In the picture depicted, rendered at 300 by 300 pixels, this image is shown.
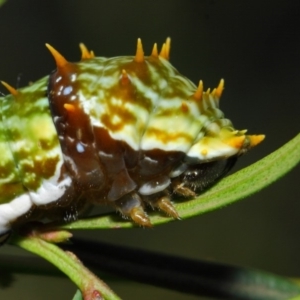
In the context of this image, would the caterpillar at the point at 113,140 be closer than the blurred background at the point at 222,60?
Yes

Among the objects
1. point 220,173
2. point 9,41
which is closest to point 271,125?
point 9,41

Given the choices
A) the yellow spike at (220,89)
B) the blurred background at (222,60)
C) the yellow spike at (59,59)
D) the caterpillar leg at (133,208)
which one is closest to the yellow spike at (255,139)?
the yellow spike at (220,89)

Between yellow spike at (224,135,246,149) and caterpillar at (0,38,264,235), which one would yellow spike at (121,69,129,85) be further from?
yellow spike at (224,135,246,149)

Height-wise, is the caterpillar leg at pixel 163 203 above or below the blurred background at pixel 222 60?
below

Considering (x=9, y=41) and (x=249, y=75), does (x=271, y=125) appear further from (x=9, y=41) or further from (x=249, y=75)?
(x=9, y=41)

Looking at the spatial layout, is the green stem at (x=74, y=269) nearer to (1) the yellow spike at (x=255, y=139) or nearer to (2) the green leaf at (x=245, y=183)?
(2) the green leaf at (x=245, y=183)

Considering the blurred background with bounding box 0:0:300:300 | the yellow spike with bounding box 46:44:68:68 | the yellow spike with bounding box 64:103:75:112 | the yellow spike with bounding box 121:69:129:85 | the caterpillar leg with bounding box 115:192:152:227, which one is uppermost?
the blurred background with bounding box 0:0:300:300

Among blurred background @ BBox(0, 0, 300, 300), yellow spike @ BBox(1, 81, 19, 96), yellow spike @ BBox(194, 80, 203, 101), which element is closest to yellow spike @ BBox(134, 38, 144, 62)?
yellow spike @ BBox(194, 80, 203, 101)
